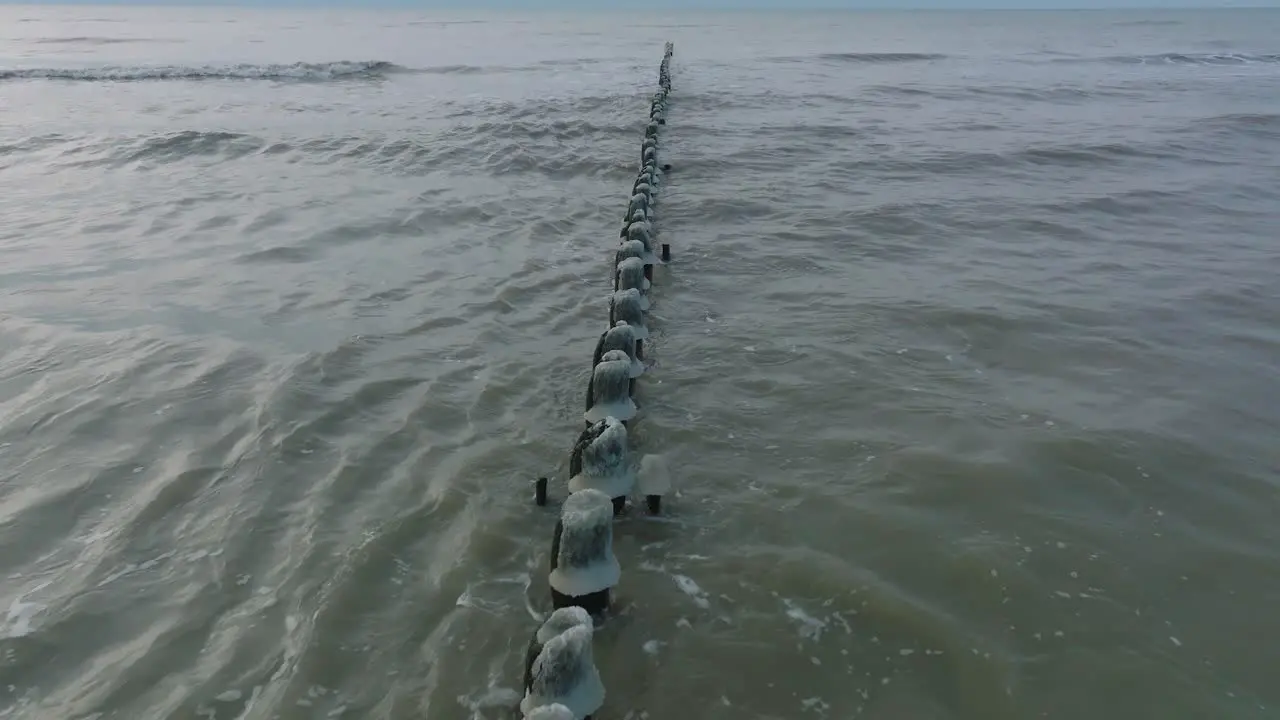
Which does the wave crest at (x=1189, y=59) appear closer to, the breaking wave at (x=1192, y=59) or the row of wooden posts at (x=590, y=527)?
the breaking wave at (x=1192, y=59)

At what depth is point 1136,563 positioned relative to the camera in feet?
15.3

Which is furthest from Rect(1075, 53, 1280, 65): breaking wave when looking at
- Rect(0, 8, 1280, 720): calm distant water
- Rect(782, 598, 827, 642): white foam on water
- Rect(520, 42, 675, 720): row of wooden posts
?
Rect(782, 598, 827, 642): white foam on water

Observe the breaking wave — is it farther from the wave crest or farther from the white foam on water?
the white foam on water

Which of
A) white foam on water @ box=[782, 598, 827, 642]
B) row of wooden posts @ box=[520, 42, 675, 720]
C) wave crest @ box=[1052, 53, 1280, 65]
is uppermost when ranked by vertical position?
wave crest @ box=[1052, 53, 1280, 65]

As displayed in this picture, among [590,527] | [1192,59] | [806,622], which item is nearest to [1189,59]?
[1192,59]

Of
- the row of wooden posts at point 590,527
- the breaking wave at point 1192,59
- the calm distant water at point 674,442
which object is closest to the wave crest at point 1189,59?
the breaking wave at point 1192,59

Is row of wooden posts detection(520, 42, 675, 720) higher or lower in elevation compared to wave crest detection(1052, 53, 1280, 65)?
lower

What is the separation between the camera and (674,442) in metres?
6.04

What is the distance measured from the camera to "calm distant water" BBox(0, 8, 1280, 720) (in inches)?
157

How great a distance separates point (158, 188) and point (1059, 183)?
15778mm

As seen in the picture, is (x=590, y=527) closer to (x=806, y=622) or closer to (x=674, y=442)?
(x=806, y=622)

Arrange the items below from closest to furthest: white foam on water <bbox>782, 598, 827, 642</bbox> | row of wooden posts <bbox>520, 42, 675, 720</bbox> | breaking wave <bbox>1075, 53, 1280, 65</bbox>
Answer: row of wooden posts <bbox>520, 42, 675, 720</bbox> < white foam on water <bbox>782, 598, 827, 642</bbox> < breaking wave <bbox>1075, 53, 1280, 65</bbox>

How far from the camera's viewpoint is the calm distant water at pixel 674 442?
400 cm

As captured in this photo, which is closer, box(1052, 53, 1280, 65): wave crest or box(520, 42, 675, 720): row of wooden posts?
box(520, 42, 675, 720): row of wooden posts
